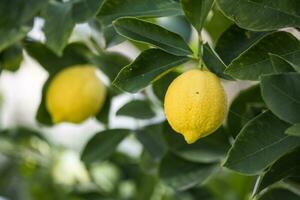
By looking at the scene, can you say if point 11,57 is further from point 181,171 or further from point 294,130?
point 294,130

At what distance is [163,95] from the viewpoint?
0.86 meters

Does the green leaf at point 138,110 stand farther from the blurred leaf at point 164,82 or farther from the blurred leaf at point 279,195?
the blurred leaf at point 279,195

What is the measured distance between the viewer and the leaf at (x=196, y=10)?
27.3 inches

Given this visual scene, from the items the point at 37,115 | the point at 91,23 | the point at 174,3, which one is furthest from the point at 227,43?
the point at 37,115

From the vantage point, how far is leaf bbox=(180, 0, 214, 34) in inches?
27.3

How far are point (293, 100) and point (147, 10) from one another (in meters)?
0.20

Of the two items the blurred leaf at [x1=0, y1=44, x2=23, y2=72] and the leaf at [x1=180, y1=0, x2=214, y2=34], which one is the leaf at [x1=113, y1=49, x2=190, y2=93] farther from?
the blurred leaf at [x1=0, y1=44, x2=23, y2=72]

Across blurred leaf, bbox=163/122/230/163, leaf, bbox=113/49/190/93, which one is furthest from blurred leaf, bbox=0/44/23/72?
leaf, bbox=113/49/190/93

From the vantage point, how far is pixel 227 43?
0.75m

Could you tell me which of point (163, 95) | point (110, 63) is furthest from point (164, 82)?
point (110, 63)

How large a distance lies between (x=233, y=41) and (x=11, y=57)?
45 cm

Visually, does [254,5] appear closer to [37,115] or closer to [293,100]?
[293,100]

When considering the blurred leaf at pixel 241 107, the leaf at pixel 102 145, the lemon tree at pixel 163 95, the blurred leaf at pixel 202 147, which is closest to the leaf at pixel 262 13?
the lemon tree at pixel 163 95

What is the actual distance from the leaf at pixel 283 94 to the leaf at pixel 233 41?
0.09m
